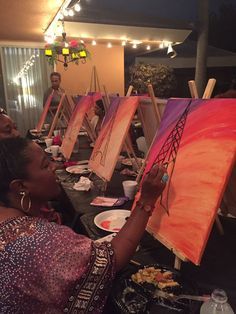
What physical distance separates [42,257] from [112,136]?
1.17m

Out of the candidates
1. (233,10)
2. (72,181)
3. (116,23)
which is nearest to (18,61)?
(116,23)

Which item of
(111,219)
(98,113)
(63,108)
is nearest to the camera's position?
(111,219)

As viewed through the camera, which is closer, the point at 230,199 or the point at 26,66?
the point at 230,199

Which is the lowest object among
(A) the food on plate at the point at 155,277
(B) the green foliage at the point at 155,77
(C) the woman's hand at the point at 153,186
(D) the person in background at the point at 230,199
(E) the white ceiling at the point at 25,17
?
(A) the food on plate at the point at 155,277

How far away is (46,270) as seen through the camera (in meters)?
0.75

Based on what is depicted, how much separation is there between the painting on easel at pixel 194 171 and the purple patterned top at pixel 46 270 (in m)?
0.29

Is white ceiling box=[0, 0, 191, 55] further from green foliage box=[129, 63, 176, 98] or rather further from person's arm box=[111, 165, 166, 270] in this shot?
person's arm box=[111, 165, 166, 270]

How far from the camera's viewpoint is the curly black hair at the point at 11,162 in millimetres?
932

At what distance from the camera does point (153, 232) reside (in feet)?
3.63

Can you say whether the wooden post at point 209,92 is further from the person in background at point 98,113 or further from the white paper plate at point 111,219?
the person in background at point 98,113

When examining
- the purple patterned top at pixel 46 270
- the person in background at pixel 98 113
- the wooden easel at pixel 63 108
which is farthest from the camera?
the wooden easel at pixel 63 108

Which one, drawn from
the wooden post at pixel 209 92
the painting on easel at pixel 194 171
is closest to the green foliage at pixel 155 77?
the wooden post at pixel 209 92

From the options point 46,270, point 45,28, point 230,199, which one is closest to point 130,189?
point 230,199

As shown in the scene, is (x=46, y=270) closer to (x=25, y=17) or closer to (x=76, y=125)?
(x=76, y=125)
